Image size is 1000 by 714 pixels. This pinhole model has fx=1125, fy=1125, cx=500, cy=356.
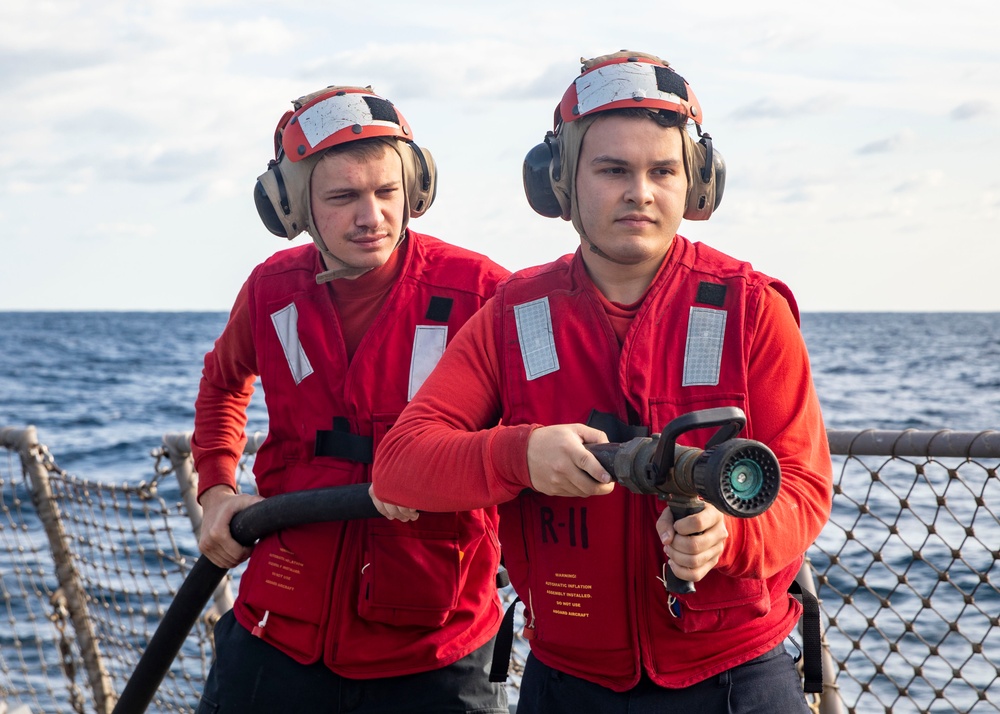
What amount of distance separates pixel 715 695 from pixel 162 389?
3785cm

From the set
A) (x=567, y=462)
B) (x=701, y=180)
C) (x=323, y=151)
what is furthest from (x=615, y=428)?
(x=323, y=151)

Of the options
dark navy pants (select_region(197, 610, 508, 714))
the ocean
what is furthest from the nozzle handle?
the ocean

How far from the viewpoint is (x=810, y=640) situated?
2.35m

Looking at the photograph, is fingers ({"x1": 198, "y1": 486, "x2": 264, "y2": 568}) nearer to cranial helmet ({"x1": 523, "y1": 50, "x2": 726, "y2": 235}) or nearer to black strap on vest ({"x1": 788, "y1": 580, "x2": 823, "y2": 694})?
cranial helmet ({"x1": 523, "y1": 50, "x2": 726, "y2": 235})

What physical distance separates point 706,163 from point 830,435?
135cm

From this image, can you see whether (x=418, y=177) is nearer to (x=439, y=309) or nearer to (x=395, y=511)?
(x=439, y=309)

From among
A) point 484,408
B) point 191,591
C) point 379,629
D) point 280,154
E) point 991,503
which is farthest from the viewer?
point 991,503

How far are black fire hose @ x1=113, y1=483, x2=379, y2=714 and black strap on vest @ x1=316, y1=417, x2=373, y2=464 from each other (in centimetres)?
Answer: 12

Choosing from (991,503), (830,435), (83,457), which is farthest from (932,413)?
(830,435)

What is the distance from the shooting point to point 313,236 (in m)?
2.91

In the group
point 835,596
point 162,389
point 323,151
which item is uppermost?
point 323,151

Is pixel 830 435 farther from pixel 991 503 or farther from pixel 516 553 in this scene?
pixel 991 503

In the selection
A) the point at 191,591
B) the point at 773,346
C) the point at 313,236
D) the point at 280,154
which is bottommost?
the point at 191,591

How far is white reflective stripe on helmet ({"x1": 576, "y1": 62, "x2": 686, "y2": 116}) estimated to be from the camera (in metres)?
2.27
